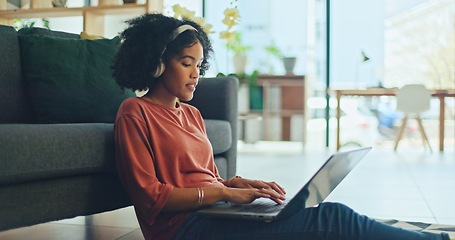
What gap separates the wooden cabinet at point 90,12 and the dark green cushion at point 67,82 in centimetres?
250

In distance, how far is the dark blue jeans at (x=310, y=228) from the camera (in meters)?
1.30

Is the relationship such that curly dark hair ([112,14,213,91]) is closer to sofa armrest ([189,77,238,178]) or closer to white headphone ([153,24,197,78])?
white headphone ([153,24,197,78])

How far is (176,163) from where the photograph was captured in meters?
1.50

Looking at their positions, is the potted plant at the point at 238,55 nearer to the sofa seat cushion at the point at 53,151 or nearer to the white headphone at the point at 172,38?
the sofa seat cushion at the point at 53,151

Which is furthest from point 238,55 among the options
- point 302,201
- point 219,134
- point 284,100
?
point 302,201

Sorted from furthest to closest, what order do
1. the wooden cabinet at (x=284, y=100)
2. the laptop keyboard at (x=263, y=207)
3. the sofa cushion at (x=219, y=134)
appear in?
the wooden cabinet at (x=284, y=100)
the sofa cushion at (x=219, y=134)
the laptop keyboard at (x=263, y=207)

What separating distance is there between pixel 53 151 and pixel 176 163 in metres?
0.37

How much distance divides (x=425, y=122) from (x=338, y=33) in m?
1.54

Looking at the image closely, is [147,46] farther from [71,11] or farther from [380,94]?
[380,94]

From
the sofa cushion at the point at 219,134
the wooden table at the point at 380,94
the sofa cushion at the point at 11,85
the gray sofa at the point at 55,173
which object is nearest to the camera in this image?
the gray sofa at the point at 55,173

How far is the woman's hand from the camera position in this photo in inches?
56.2

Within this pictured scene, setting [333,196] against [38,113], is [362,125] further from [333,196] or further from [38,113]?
[38,113]

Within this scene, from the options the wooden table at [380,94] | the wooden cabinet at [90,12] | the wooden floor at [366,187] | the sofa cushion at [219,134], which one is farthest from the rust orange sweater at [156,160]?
the wooden table at [380,94]

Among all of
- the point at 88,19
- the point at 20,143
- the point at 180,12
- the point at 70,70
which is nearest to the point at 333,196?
the point at 180,12
